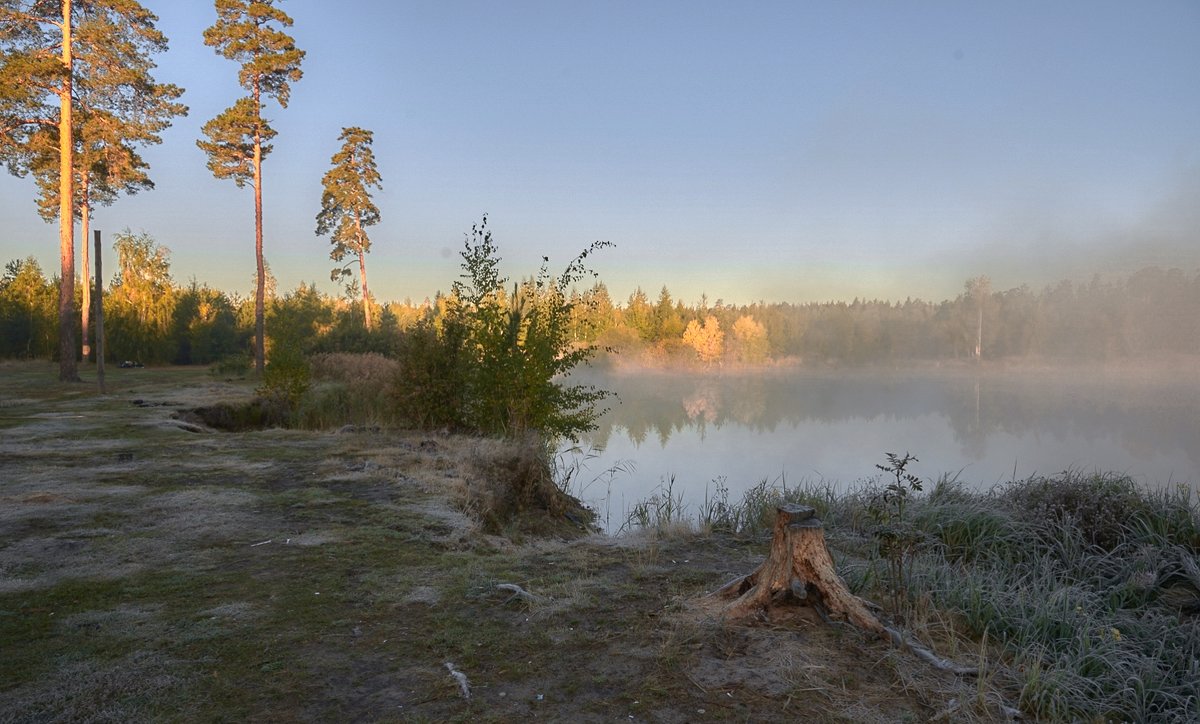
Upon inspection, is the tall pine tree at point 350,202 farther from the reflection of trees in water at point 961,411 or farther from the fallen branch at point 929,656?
the fallen branch at point 929,656

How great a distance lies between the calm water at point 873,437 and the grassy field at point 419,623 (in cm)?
448

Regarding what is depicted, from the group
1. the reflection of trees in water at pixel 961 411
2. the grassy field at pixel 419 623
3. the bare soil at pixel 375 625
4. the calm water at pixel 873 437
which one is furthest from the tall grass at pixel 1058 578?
the reflection of trees in water at pixel 961 411

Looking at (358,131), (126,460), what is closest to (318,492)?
(126,460)

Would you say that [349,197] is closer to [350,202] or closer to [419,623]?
[350,202]

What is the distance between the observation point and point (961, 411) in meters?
34.3

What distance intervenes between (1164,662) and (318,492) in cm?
746

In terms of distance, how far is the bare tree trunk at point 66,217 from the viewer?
19.4 meters

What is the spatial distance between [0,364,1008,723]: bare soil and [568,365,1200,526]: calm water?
481cm

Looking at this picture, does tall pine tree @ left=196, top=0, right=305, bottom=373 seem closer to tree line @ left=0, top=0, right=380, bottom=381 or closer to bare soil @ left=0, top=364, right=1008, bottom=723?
tree line @ left=0, top=0, right=380, bottom=381

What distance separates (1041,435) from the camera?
2470cm

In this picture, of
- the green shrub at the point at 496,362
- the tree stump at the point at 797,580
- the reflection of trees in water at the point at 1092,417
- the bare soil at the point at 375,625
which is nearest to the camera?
the bare soil at the point at 375,625

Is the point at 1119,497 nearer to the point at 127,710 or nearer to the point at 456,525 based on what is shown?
the point at 456,525

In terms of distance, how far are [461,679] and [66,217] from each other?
23.6 m

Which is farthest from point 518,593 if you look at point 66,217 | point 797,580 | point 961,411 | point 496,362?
point 961,411
